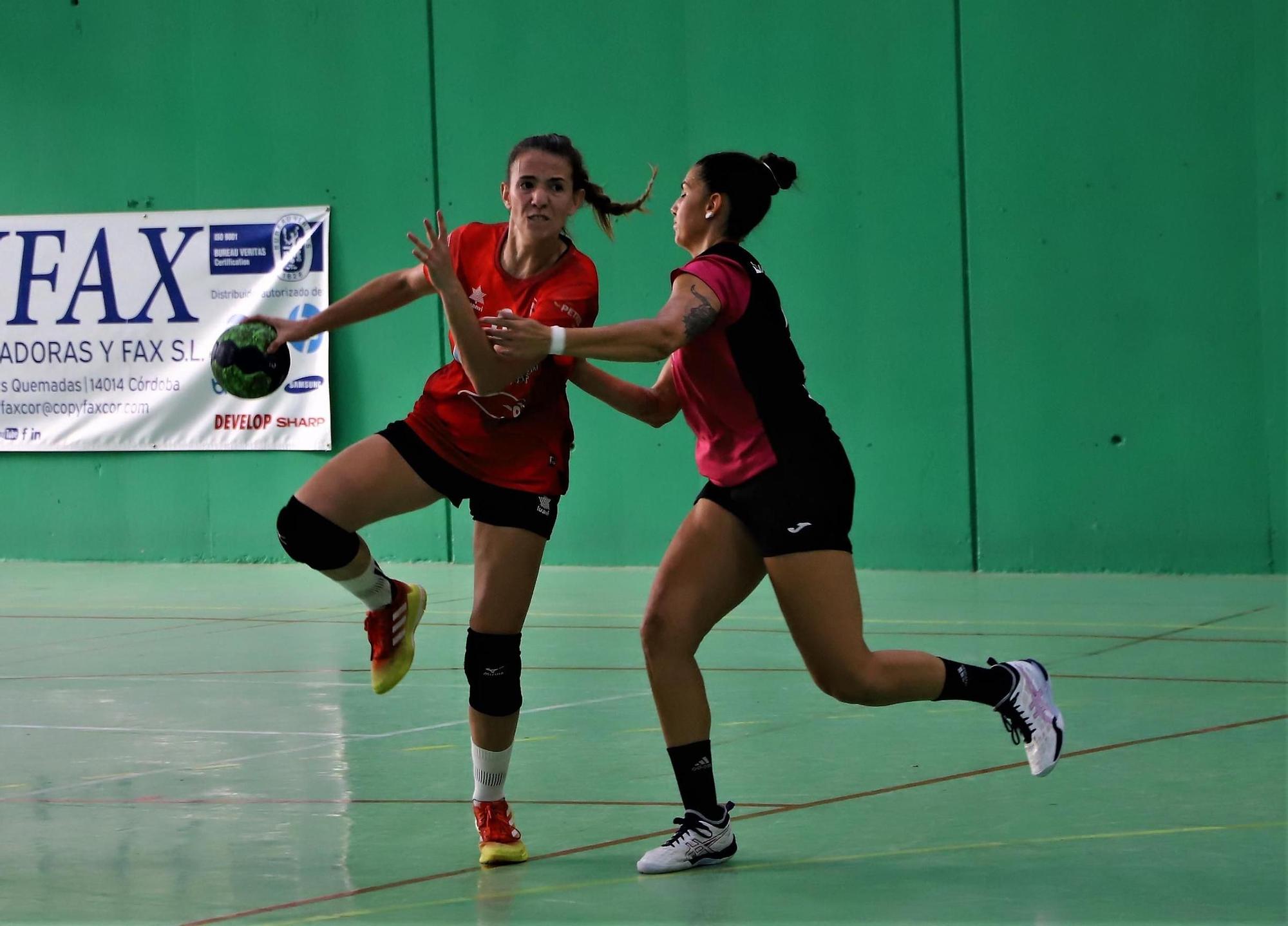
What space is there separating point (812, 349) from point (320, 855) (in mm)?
6679

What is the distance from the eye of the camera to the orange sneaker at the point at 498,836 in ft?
13.6

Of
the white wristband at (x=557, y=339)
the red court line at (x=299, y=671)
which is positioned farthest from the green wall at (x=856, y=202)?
the white wristband at (x=557, y=339)

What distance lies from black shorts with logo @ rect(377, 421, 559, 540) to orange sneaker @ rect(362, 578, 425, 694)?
1.78 ft

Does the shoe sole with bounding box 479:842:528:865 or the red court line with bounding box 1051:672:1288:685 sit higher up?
the red court line with bounding box 1051:672:1288:685

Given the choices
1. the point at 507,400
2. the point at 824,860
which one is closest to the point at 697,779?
the point at 824,860

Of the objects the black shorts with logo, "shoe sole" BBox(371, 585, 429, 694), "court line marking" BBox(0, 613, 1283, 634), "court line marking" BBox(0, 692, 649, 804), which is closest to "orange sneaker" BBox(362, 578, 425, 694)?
"shoe sole" BBox(371, 585, 429, 694)

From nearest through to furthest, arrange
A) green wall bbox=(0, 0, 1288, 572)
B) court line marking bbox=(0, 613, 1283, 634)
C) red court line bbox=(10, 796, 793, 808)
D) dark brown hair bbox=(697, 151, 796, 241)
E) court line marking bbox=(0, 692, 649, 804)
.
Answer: dark brown hair bbox=(697, 151, 796, 241) < red court line bbox=(10, 796, 793, 808) < court line marking bbox=(0, 692, 649, 804) < court line marking bbox=(0, 613, 1283, 634) < green wall bbox=(0, 0, 1288, 572)

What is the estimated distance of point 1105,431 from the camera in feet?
32.3

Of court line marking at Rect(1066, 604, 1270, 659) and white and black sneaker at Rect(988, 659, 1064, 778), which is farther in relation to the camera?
court line marking at Rect(1066, 604, 1270, 659)

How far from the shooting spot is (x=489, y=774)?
169 inches

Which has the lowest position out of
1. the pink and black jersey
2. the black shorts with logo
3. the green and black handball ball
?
the black shorts with logo

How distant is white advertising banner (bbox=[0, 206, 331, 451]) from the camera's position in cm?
1150

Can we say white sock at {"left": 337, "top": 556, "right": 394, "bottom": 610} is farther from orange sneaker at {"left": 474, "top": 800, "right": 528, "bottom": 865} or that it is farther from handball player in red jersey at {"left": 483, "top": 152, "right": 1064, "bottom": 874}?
handball player in red jersey at {"left": 483, "top": 152, "right": 1064, "bottom": 874}

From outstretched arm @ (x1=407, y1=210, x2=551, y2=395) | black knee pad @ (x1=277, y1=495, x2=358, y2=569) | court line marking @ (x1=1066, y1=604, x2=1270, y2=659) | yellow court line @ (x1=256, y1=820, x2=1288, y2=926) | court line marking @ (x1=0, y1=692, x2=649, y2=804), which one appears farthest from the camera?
court line marking @ (x1=1066, y1=604, x2=1270, y2=659)
